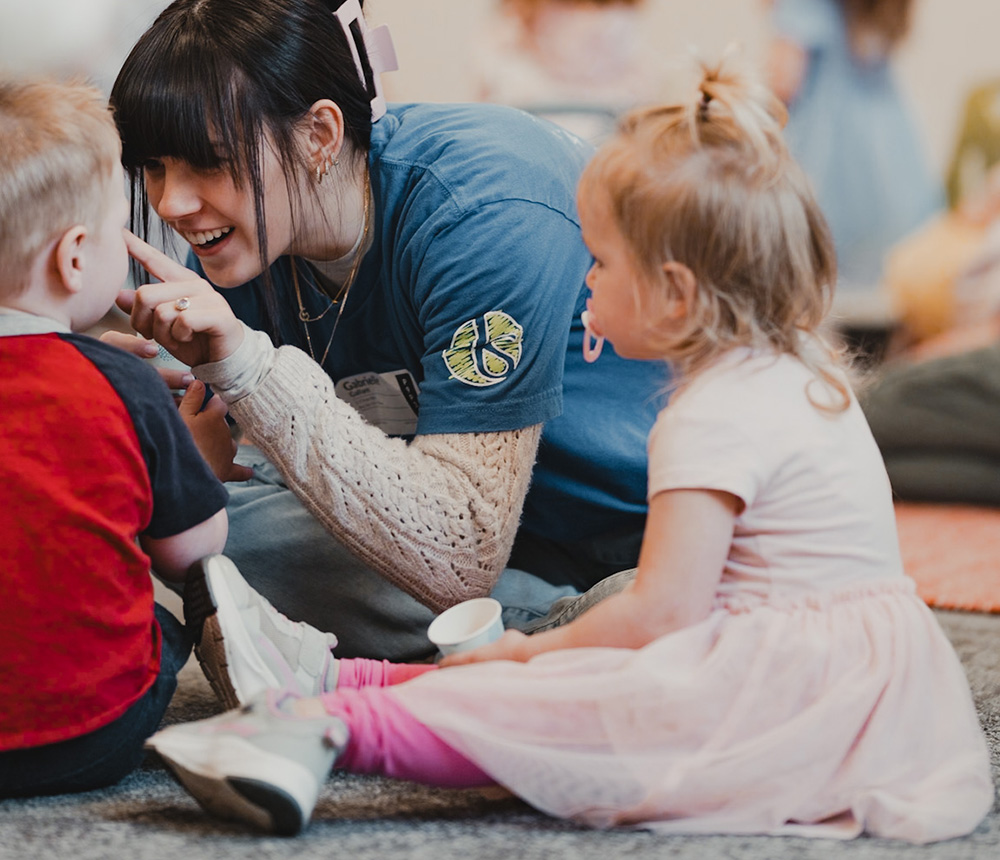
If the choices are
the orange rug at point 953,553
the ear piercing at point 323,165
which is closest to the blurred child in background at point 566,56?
the orange rug at point 953,553

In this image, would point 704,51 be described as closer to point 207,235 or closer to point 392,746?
point 207,235

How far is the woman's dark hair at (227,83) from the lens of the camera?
108 cm

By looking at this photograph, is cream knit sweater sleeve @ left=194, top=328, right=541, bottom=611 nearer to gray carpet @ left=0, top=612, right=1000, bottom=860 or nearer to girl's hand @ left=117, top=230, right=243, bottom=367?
girl's hand @ left=117, top=230, right=243, bottom=367

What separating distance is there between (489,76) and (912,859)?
110 inches

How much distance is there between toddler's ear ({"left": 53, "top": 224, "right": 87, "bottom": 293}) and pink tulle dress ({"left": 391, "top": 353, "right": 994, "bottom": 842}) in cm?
38

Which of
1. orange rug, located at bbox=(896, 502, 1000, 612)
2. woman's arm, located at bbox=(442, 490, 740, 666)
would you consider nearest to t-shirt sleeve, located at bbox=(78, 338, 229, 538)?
woman's arm, located at bbox=(442, 490, 740, 666)

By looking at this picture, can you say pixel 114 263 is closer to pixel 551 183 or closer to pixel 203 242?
pixel 203 242

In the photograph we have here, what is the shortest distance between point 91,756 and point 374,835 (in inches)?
9.2

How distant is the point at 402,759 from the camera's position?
0.86 meters

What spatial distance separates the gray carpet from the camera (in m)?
0.80

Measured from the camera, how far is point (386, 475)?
1.11 m

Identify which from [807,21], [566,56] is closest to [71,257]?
[566,56]

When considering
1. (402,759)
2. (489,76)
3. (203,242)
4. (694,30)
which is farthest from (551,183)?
(694,30)

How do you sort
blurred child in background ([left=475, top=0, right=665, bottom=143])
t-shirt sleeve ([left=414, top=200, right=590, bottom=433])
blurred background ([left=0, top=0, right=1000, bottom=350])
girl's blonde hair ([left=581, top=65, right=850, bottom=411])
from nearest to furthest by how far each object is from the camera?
girl's blonde hair ([left=581, top=65, right=850, bottom=411]) < t-shirt sleeve ([left=414, top=200, right=590, bottom=433]) < blurred background ([left=0, top=0, right=1000, bottom=350]) < blurred child in background ([left=475, top=0, right=665, bottom=143])
